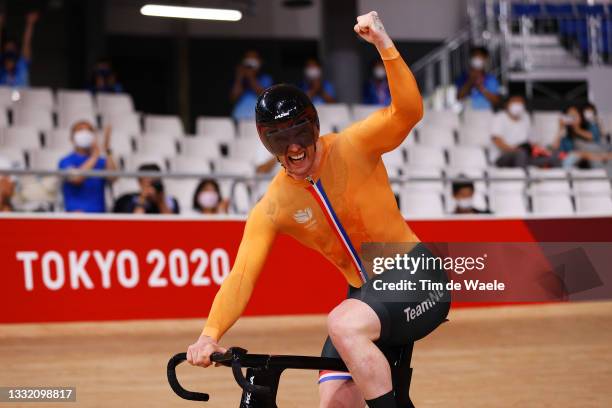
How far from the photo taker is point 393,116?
3.36 metres

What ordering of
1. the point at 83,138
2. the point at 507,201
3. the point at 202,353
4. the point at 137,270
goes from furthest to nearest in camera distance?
the point at 507,201
the point at 83,138
the point at 137,270
the point at 202,353

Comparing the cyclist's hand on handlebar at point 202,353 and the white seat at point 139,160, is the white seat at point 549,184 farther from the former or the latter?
the cyclist's hand on handlebar at point 202,353

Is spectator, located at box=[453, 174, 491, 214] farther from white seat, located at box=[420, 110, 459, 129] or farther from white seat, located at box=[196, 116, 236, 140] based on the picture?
white seat, located at box=[196, 116, 236, 140]

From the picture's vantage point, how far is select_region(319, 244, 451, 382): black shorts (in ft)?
10.7

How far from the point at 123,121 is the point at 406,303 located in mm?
8590

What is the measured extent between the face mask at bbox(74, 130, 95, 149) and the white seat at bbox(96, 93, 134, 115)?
2336 millimetres

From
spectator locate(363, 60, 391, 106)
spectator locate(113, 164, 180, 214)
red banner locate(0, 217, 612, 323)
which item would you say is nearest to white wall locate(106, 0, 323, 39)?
spectator locate(363, 60, 391, 106)

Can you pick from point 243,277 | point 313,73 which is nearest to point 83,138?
point 313,73

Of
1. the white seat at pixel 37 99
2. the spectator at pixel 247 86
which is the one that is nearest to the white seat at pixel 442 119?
the spectator at pixel 247 86

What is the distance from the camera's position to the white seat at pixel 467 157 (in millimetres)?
11633

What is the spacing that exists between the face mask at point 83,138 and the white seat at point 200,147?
2009 millimetres

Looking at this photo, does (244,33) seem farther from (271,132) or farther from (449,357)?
(271,132)

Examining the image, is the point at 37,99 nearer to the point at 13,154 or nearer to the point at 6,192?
the point at 13,154

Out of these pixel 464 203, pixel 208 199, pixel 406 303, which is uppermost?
pixel 406 303
